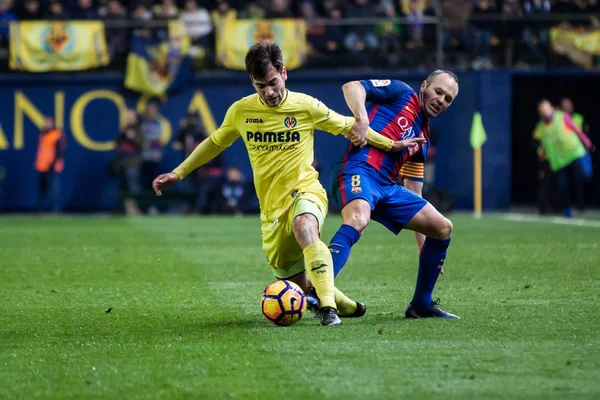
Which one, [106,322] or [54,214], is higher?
[106,322]

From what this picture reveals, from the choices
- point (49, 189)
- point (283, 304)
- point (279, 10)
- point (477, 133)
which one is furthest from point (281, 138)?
point (49, 189)

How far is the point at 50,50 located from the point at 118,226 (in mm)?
5782

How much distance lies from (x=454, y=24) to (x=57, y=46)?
27.3 ft

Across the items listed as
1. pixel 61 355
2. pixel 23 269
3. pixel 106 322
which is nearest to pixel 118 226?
pixel 23 269

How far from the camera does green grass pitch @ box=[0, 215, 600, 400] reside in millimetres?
5109

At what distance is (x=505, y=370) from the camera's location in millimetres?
5375

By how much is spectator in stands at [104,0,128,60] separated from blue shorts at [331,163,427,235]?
671 inches

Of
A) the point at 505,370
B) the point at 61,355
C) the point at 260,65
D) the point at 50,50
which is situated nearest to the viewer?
the point at 505,370

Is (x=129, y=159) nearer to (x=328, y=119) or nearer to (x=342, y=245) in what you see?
(x=328, y=119)

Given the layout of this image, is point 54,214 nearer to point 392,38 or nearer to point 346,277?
point 392,38

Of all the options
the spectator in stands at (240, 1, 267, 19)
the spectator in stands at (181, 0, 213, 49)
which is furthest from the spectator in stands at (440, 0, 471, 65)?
the spectator in stands at (181, 0, 213, 49)

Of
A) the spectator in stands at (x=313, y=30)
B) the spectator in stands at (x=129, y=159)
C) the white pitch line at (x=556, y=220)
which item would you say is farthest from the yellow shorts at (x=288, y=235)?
the spectator in stands at (x=313, y=30)

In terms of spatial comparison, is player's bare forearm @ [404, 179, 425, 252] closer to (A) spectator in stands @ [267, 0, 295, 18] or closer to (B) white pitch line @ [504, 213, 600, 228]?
(B) white pitch line @ [504, 213, 600, 228]

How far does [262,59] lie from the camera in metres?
6.88
